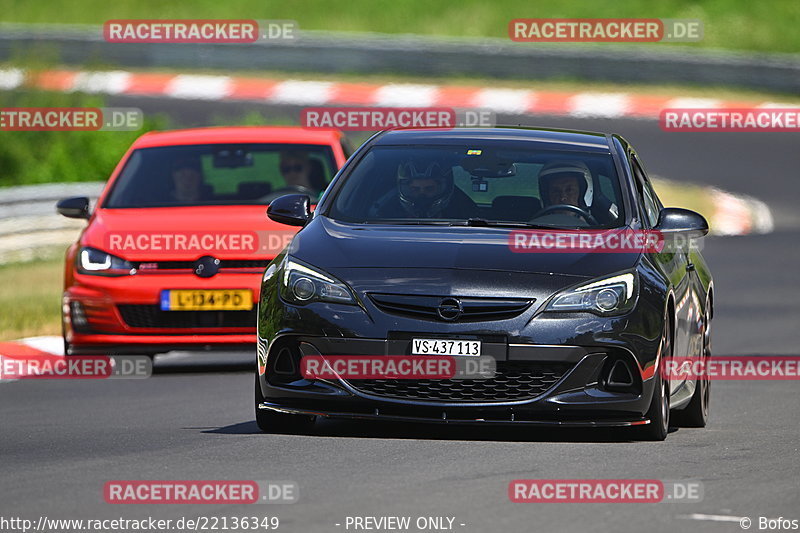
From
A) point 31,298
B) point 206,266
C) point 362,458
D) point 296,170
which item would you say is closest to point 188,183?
point 296,170

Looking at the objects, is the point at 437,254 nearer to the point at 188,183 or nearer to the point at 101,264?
the point at 101,264

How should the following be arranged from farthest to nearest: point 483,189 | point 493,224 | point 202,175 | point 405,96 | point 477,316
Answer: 1. point 405,96
2. point 202,175
3. point 483,189
4. point 493,224
5. point 477,316

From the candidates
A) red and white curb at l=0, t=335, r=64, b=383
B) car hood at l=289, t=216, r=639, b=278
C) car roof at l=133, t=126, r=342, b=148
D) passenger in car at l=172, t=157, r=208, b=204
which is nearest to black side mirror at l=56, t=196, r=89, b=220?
passenger in car at l=172, t=157, r=208, b=204

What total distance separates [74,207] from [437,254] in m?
4.90

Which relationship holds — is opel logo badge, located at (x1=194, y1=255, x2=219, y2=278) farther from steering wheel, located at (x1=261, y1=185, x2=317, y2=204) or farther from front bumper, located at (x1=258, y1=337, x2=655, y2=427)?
front bumper, located at (x1=258, y1=337, x2=655, y2=427)

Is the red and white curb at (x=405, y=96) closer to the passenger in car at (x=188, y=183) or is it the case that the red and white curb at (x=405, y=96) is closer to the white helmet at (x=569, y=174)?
the passenger in car at (x=188, y=183)

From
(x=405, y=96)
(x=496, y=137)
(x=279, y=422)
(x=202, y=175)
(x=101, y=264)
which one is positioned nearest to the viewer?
(x=279, y=422)

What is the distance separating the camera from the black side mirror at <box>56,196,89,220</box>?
12.8 meters

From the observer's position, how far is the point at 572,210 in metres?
9.32

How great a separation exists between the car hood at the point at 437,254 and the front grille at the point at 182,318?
3.09 meters

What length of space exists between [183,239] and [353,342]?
4.15 meters

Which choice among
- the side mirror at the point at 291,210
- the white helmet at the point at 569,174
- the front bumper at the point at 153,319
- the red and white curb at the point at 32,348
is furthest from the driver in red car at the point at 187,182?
the white helmet at the point at 569,174

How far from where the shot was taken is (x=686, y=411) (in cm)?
1000

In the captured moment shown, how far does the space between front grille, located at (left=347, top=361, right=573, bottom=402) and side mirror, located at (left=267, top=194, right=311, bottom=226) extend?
1.45m
